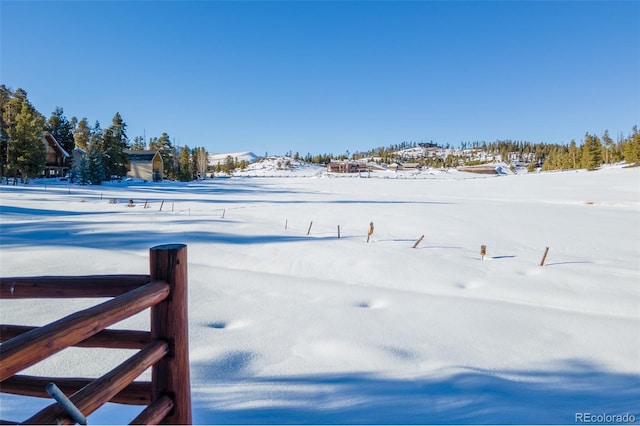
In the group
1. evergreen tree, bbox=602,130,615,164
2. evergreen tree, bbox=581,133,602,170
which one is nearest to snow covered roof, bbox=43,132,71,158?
evergreen tree, bbox=581,133,602,170

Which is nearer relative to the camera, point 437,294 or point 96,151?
point 437,294

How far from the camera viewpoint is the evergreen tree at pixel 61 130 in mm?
55469

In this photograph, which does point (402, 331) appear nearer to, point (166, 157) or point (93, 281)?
point (93, 281)

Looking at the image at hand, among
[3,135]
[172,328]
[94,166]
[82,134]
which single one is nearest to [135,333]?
[172,328]

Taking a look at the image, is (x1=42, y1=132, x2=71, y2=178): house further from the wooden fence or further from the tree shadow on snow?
the wooden fence

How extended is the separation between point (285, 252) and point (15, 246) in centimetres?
835

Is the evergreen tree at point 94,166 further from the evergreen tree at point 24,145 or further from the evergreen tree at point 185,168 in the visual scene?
the evergreen tree at point 185,168

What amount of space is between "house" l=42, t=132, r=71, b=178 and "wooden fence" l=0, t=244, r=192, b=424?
59037mm

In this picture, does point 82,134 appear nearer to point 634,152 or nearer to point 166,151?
point 166,151

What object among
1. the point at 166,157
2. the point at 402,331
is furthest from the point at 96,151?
the point at 402,331

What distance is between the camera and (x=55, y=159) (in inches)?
2047

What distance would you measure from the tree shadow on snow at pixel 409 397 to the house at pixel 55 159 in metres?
58.4

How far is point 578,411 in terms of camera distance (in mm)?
3775

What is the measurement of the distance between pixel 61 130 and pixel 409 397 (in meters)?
70.1
